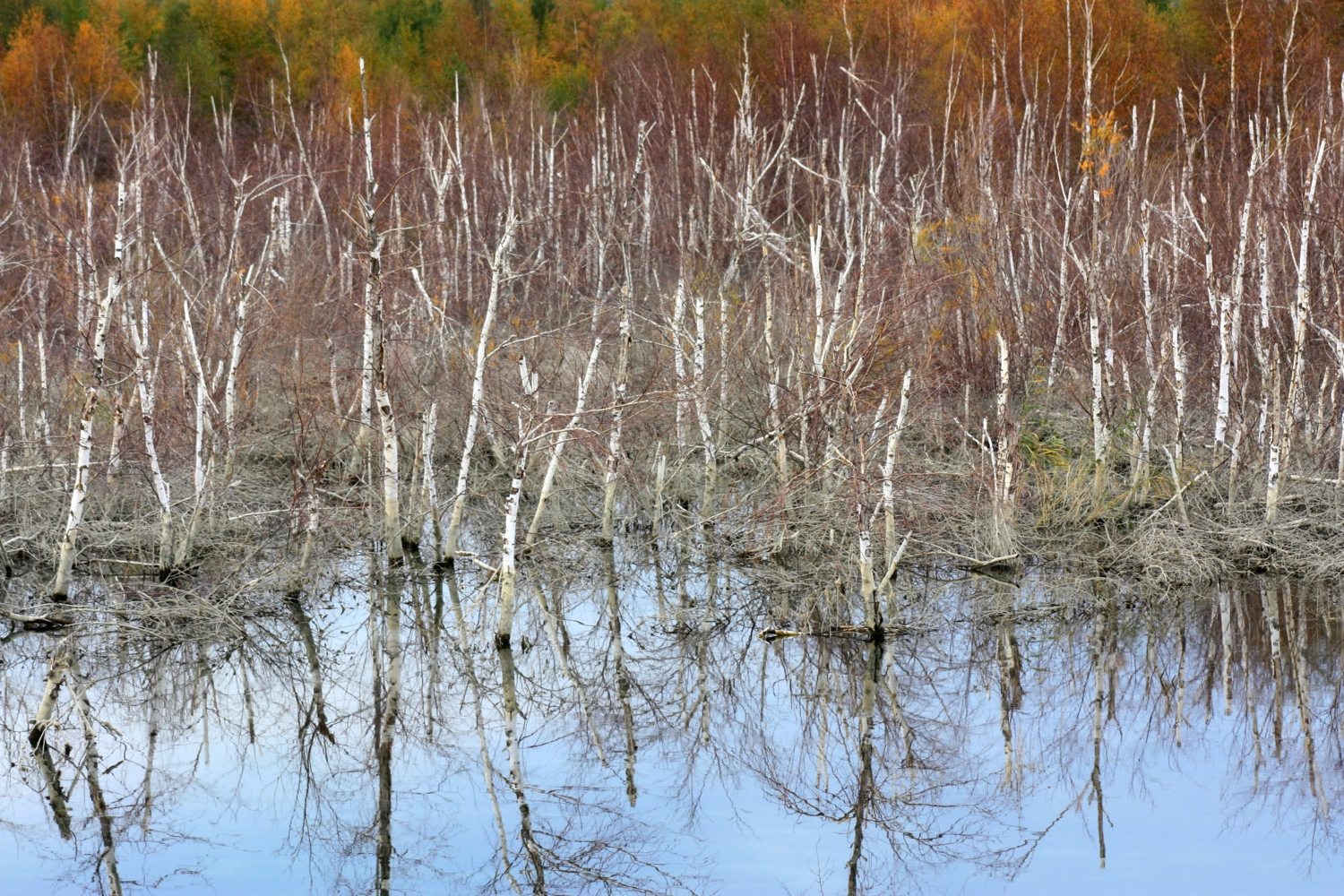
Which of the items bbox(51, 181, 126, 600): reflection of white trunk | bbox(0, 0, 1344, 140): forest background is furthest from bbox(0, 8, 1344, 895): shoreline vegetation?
bbox(0, 0, 1344, 140): forest background

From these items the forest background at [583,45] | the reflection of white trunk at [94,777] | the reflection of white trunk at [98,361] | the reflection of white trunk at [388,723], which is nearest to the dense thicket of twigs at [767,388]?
the reflection of white trunk at [98,361]

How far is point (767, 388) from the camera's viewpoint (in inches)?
518

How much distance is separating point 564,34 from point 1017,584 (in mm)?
27871

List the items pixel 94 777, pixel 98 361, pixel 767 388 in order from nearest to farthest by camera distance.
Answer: pixel 94 777, pixel 98 361, pixel 767 388

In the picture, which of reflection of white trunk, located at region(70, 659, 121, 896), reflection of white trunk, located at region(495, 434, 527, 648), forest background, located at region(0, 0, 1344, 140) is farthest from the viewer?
forest background, located at region(0, 0, 1344, 140)

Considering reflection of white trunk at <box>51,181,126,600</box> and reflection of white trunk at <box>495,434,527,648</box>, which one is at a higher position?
reflection of white trunk at <box>51,181,126,600</box>

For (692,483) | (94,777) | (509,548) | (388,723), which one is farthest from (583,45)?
(94,777)

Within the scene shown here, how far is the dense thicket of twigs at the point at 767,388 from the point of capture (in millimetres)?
10609

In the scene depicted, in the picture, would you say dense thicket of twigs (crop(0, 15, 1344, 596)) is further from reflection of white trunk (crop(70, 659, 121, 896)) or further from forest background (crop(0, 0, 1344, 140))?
forest background (crop(0, 0, 1344, 140))

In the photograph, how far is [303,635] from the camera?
9930 millimetres

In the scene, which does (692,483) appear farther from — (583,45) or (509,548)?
(583,45)

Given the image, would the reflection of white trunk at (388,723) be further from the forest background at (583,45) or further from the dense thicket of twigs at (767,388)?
the forest background at (583,45)

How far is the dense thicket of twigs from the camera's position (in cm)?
1061

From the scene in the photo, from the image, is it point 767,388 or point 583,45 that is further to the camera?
point 583,45
